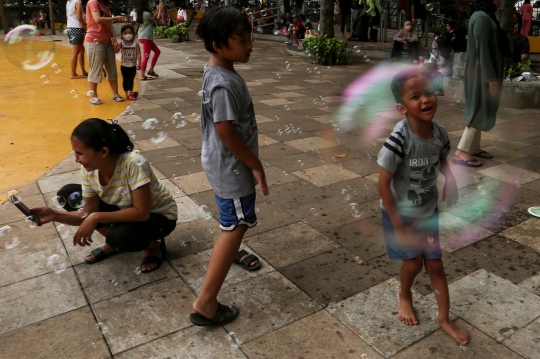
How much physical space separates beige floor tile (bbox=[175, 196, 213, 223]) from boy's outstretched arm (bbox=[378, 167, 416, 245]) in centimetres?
198

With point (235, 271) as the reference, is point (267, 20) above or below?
above

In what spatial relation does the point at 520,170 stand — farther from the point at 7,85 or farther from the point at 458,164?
the point at 7,85

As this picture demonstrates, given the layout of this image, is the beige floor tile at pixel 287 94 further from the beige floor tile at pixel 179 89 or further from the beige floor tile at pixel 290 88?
the beige floor tile at pixel 179 89

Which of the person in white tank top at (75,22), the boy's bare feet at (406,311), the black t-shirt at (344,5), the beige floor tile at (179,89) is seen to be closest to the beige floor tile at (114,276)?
the boy's bare feet at (406,311)

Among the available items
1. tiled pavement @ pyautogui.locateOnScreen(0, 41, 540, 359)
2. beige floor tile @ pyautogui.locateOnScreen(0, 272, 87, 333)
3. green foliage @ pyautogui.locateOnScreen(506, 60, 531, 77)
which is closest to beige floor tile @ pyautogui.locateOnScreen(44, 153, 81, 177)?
tiled pavement @ pyautogui.locateOnScreen(0, 41, 540, 359)

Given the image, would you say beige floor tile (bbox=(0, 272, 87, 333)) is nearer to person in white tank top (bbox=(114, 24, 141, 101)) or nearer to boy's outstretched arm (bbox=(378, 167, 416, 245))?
boy's outstretched arm (bbox=(378, 167, 416, 245))

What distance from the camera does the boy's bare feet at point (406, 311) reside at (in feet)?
8.64

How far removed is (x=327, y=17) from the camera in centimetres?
1295

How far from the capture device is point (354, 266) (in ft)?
10.6

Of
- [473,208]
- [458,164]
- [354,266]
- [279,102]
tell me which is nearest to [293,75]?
[279,102]

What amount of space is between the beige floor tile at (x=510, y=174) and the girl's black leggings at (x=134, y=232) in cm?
321

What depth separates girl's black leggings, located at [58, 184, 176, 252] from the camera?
3012mm

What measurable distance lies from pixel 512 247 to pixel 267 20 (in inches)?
822

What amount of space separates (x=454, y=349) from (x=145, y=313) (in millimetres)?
1623
